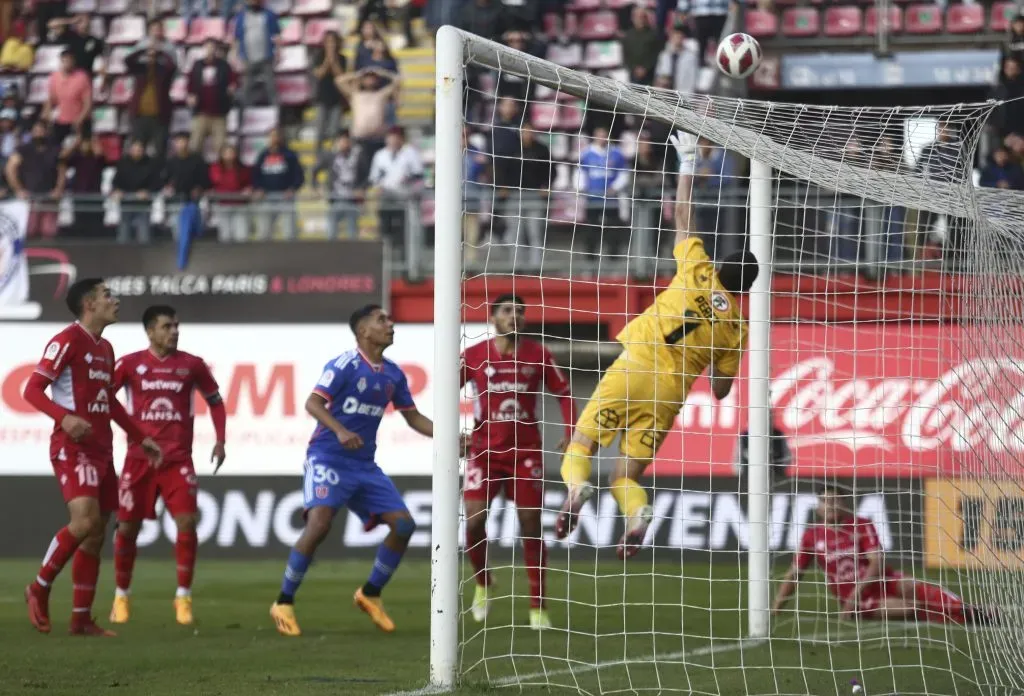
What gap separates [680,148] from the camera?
22.7 ft

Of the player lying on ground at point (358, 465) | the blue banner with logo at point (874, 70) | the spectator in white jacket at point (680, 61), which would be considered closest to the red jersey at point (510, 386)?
the player lying on ground at point (358, 465)

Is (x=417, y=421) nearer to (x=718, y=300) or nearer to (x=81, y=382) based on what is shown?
(x=81, y=382)

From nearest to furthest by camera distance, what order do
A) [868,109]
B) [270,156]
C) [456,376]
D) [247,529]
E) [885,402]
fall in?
1. [456,376]
2. [868,109]
3. [885,402]
4. [247,529]
5. [270,156]

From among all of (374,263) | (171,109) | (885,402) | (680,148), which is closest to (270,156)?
(171,109)

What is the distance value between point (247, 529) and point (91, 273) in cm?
299

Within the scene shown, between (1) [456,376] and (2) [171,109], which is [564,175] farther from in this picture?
(1) [456,376]

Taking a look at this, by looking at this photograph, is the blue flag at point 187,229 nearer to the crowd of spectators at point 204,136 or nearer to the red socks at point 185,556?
the crowd of spectators at point 204,136

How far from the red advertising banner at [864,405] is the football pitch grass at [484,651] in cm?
102

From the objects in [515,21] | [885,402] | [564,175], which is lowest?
[885,402]

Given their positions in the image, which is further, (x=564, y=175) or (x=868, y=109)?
(x=564, y=175)

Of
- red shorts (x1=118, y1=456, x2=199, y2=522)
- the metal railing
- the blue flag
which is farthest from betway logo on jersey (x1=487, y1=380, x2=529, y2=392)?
the blue flag

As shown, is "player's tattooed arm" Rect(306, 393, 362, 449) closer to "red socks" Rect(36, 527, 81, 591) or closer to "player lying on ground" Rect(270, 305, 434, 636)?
"player lying on ground" Rect(270, 305, 434, 636)

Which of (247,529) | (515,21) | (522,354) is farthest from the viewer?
(515,21)

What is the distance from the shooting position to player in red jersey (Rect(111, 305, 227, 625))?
8852mm
